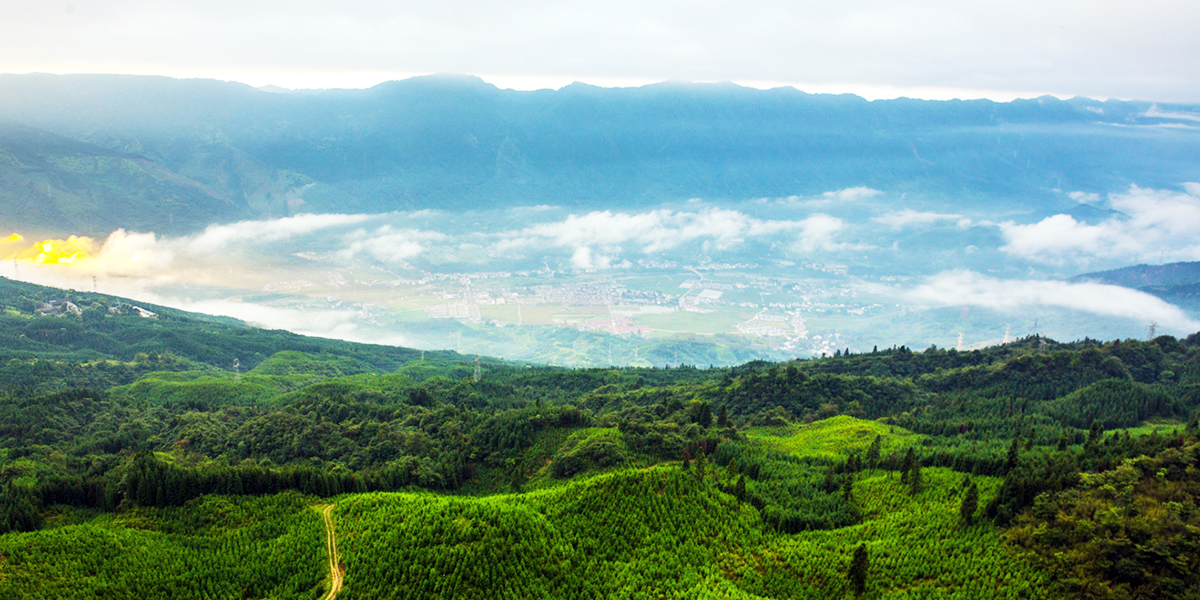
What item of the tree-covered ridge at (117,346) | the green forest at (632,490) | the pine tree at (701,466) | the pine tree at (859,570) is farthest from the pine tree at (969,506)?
the tree-covered ridge at (117,346)

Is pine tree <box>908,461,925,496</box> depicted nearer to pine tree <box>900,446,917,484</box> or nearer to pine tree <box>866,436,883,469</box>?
pine tree <box>900,446,917,484</box>

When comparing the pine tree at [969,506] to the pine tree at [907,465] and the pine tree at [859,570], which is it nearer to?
the pine tree at [907,465]

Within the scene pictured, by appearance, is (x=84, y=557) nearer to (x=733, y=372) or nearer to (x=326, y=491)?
(x=326, y=491)

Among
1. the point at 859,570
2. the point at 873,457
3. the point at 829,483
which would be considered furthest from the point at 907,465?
the point at 859,570

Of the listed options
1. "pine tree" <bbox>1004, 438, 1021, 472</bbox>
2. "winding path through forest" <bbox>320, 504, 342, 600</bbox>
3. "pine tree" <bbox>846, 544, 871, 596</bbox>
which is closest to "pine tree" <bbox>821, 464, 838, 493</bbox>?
"pine tree" <bbox>1004, 438, 1021, 472</bbox>

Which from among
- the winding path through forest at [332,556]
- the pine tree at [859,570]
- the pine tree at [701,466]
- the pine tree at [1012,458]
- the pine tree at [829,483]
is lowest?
the winding path through forest at [332,556]
